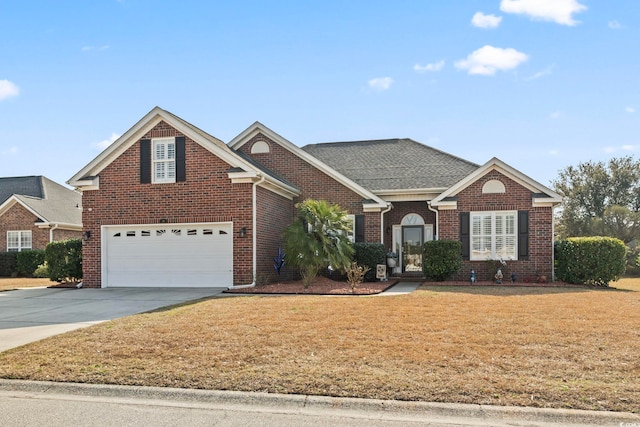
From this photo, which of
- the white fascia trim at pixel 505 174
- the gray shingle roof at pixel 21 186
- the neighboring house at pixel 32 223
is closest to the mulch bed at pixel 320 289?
the white fascia trim at pixel 505 174

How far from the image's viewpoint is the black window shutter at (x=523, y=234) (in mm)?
18562

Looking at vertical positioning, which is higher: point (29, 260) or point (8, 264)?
point (29, 260)

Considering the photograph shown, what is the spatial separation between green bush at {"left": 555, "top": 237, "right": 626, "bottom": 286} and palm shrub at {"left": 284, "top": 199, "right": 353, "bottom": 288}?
7542mm

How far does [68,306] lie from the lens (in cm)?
1290

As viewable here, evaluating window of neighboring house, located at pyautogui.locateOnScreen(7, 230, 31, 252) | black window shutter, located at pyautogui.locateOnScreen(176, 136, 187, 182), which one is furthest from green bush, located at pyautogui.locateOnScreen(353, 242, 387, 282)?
window of neighboring house, located at pyautogui.locateOnScreen(7, 230, 31, 252)

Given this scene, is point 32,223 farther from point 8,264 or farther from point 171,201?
point 171,201

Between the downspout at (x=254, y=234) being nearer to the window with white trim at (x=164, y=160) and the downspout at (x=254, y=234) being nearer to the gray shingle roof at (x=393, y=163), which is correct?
the window with white trim at (x=164, y=160)

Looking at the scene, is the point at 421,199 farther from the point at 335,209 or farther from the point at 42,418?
the point at 42,418

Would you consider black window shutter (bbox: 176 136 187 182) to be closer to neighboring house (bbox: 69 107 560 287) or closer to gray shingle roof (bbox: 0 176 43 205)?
neighboring house (bbox: 69 107 560 287)

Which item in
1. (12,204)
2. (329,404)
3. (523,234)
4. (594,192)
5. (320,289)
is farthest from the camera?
(594,192)

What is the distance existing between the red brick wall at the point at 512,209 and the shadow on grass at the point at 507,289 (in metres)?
1.75

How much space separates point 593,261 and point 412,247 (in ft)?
21.4

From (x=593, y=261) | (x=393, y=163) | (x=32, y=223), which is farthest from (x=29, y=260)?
(x=593, y=261)

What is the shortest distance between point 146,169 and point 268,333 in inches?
429
